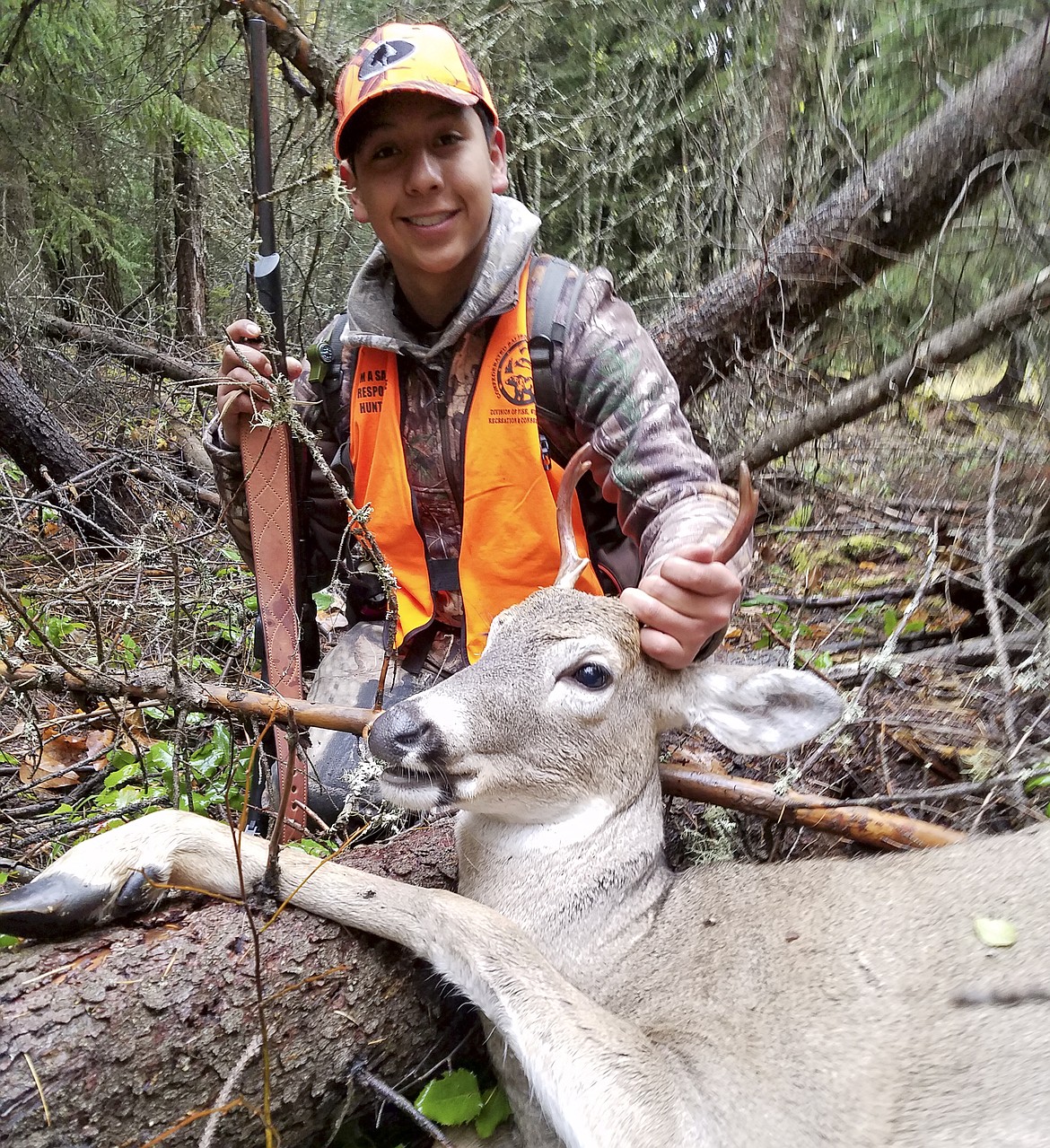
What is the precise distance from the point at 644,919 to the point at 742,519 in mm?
1109

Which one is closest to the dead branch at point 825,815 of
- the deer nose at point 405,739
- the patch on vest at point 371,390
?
the deer nose at point 405,739

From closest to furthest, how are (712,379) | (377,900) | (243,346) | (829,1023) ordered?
(829,1023) < (377,900) < (243,346) < (712,379)

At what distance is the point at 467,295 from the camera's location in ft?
11.5

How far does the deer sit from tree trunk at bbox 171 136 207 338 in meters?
9.19

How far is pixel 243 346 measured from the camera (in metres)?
3.29

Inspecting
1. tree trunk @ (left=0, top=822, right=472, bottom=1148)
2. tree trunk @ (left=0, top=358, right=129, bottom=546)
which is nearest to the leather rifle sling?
tree trunk @ (left=0, top=822, right=472, bottom=1148)

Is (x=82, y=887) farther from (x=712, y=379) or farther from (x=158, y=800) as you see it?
(x=712, y=379)

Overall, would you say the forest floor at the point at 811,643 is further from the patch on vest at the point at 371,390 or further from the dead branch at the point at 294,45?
the dead branch at the point at 294,45

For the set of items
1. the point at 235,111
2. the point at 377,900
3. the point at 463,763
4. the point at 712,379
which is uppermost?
the point at 235,111

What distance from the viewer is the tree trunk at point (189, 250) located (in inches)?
400

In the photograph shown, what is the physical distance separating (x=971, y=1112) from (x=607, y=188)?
8253mm

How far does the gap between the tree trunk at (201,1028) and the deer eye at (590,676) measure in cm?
84

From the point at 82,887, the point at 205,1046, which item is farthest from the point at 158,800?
the point at 205,1046

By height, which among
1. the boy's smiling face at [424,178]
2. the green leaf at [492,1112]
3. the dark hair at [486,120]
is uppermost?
the dark hair at [486,120]
